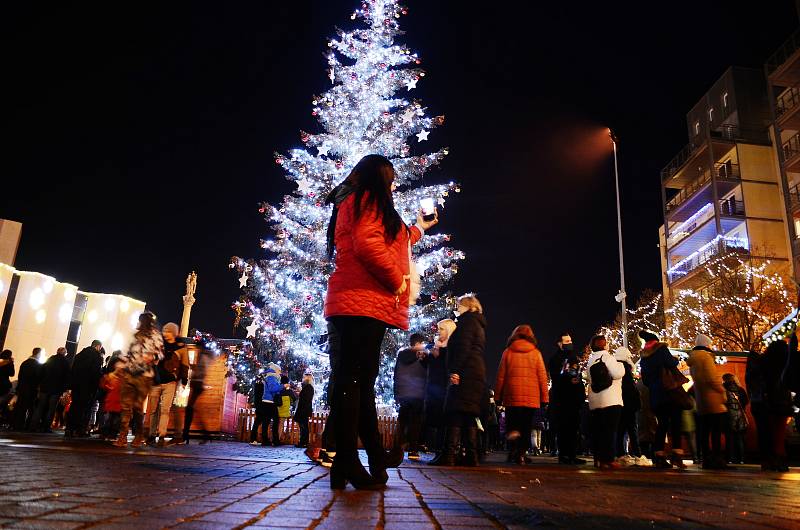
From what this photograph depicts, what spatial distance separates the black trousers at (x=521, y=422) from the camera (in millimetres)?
9219

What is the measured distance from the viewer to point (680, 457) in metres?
9.10

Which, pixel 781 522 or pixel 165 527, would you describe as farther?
pixel 781 522

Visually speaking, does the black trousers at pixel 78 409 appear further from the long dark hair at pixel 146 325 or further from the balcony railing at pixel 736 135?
the balcony railing at pixel 736 135

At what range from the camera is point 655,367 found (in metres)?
9.38

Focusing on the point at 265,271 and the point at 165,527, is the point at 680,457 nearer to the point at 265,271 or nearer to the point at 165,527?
the point at 165,527

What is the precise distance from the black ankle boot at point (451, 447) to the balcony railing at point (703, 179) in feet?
128

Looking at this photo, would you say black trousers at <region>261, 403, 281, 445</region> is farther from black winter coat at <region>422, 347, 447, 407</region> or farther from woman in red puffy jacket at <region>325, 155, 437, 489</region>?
woman in red puffy jacket at <region>325, 155, 437, 489</region>

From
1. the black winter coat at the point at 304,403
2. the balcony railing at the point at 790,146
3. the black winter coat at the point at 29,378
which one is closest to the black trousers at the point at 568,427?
the black winter coat at the point at 304,403

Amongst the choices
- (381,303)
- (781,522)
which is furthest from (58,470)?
(781,522)

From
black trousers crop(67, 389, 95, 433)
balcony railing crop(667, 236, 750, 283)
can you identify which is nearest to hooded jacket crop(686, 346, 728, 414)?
black trousers crop(67, 389, 95, 433)

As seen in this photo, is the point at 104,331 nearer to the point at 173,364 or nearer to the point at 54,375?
the point at 54,375

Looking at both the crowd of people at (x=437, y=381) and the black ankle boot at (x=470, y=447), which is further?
the black ankle boot at (x=470, y=447)

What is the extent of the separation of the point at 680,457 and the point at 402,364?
4385 mm

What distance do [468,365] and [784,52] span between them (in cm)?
3695
